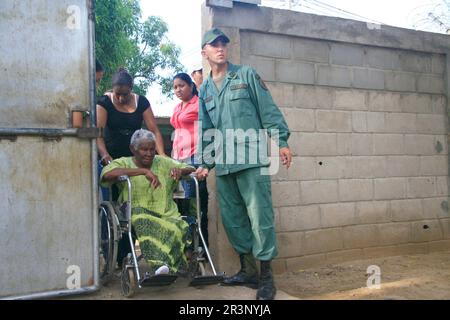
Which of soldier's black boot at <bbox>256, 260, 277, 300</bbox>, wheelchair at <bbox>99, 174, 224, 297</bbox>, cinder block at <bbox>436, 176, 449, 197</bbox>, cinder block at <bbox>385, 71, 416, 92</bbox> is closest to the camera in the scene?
wheelchair at <bbox>99, 174, 224, 297</bbox>

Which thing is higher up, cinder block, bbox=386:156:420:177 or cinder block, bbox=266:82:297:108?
cinder block, bbox=266:82:297:108

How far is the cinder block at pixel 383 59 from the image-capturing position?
4848 millimetres

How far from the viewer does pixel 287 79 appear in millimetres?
4367

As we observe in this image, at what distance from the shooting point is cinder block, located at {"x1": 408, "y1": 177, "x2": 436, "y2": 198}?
16.3 feet

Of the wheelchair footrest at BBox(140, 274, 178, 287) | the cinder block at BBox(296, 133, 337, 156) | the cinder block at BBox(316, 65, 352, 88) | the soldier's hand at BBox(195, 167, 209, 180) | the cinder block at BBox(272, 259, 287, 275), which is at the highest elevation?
the cinder block at BBox(316, 65, 352, 88)

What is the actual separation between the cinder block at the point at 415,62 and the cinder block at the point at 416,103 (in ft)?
0.93

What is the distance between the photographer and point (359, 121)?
4727 mm

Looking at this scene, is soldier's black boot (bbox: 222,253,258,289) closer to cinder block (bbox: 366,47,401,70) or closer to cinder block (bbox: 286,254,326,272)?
cinder block (bbox: 286,254,326,272)

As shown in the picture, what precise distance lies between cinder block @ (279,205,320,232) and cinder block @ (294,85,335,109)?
0.97 metres

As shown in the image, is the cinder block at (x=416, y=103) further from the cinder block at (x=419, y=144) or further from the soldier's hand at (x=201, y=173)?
the soldier's hand at (x=201, y=173)

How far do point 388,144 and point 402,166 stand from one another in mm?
293

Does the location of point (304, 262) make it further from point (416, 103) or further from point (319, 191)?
point (416, 103)

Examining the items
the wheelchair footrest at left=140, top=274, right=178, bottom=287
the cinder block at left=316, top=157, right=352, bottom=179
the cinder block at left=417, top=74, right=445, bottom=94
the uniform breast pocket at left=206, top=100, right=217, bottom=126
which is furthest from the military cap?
the cinder block at left=417, top=74, right=445, bottom=94

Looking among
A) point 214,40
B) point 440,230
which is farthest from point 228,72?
point 440,230
